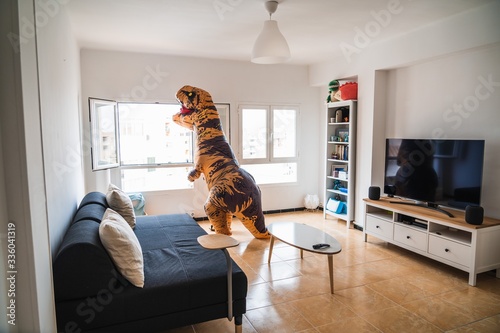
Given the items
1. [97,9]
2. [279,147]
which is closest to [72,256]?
[97,9]

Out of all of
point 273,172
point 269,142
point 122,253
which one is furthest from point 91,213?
point 273,172

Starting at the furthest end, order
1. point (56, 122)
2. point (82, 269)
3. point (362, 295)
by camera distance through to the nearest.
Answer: point (362, 295)
point (56, 122)
point (82, 269)

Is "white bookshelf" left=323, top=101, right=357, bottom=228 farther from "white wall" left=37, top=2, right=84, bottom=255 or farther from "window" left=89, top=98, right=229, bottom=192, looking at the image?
"white wall" left=37, top=2, right=84, bottom=255

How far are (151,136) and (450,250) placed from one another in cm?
407

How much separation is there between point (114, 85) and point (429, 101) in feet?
13.5

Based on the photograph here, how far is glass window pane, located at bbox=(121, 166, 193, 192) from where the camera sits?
485 cm

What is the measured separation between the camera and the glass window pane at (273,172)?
18.4ft

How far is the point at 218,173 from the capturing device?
3.95 m

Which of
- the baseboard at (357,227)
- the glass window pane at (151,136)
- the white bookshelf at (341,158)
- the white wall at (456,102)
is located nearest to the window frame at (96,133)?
the glass window pane at (151,136)

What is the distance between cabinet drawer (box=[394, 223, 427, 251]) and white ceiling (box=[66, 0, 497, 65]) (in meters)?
2.24

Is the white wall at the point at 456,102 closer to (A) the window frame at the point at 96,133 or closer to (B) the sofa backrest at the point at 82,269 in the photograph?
(B) the sofa backrest at the point at 82,269

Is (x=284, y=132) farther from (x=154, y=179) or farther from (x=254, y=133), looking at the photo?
(x=154, y=179)

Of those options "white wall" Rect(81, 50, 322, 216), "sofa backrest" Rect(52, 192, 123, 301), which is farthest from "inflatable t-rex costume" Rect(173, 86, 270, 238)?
"sofa backrest" Rect(52, 192, 123, 301)

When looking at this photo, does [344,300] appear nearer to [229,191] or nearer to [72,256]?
[229,191]
